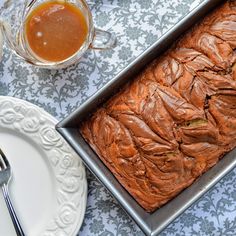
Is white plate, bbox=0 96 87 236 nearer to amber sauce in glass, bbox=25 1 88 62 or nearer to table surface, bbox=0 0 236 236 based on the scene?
table surface, bbox=0 0 236 236

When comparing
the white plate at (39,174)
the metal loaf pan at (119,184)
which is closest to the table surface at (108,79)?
the white plate at (39,174)

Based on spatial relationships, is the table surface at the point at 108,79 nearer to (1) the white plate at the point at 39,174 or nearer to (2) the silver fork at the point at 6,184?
(1) the white plate at the point at 39,174

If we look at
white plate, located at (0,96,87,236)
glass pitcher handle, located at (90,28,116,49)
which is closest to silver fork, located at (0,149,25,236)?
white plate, located at (0,96,87,236)

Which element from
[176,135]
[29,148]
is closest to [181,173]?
[176,135]

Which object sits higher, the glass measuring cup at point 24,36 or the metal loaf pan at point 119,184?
the glass measuring cup at point 24,36

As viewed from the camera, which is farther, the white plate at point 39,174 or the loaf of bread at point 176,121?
the white plate at point 39,174

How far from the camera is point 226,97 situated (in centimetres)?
151

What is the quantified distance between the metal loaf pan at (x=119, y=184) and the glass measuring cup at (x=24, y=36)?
0.57ft

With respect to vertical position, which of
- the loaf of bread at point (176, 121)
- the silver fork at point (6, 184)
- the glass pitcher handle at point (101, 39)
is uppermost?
the glass pitcher handle at point (101, 39)

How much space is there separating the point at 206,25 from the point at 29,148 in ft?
2.34

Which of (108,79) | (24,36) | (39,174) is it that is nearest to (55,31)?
(24,36)

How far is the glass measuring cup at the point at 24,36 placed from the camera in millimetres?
1672

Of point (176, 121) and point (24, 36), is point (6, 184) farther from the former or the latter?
point (176, 121)

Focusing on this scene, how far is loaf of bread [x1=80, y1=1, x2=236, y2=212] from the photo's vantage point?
151cm
